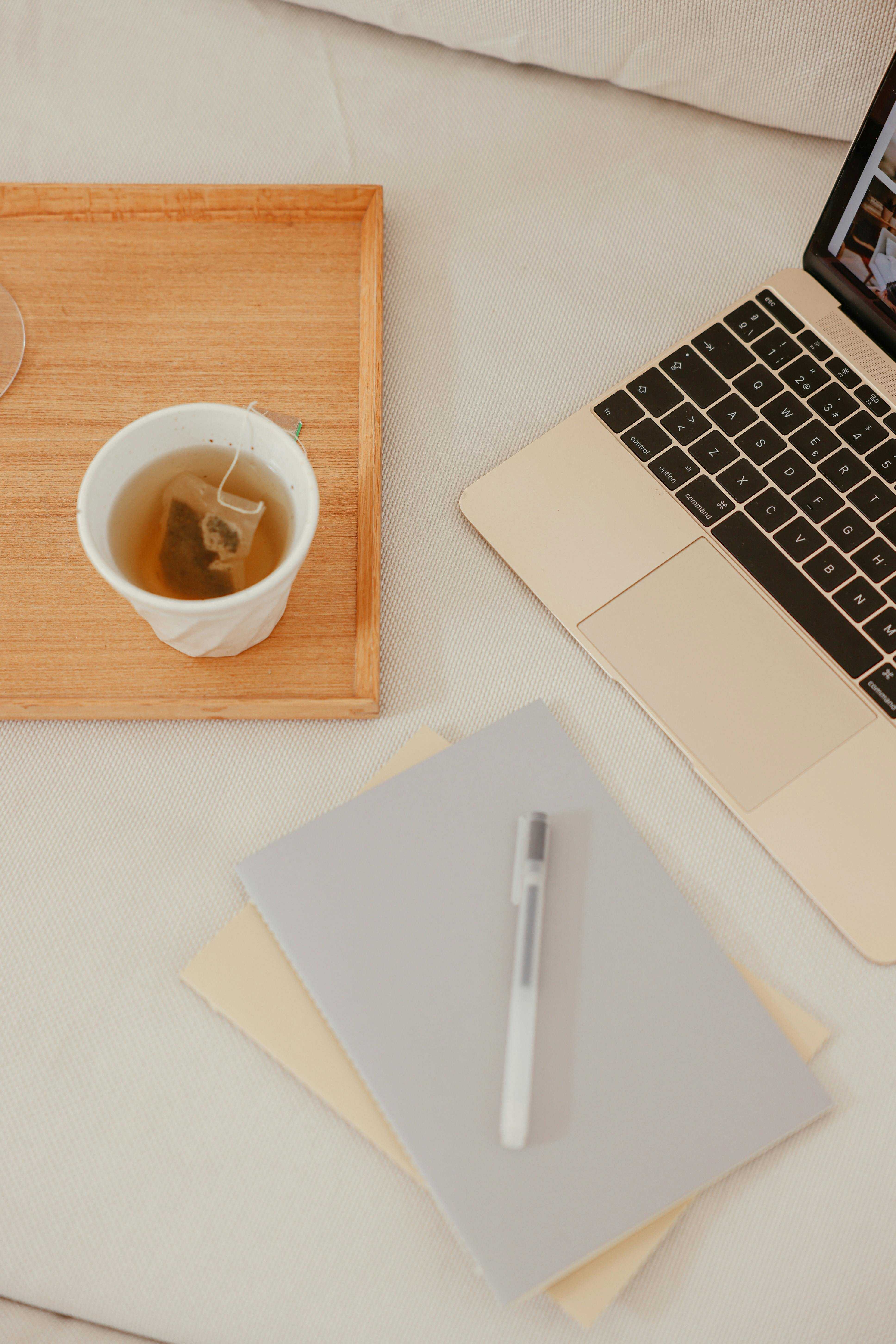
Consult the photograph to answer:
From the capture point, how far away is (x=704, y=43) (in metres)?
0.62

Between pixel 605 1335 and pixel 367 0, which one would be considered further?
pixel 367 0

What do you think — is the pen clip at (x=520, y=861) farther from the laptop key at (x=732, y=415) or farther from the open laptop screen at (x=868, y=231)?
the open laptop screen at (x=868, y=231)

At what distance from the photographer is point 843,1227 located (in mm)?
435

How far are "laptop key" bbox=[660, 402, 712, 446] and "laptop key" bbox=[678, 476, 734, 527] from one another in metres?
0.03

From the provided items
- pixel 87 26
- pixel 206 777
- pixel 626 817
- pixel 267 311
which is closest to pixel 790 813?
pixel 626 817

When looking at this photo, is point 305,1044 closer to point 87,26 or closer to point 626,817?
point 626,817

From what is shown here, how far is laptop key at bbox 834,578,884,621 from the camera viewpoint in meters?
0.51

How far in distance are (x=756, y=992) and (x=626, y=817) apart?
0.34 feet

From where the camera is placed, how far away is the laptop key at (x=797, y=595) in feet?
1.64

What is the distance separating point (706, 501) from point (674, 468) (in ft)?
0.09

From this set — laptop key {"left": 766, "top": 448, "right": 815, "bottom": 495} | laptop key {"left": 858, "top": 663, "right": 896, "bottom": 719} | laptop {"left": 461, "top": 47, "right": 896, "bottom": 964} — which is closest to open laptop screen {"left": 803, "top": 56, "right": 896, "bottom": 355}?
laptop {"left": 461, "top": 47, "right": 896, "bottom": 964}

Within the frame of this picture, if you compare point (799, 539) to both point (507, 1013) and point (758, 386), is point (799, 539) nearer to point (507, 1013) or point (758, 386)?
point (758, 386)

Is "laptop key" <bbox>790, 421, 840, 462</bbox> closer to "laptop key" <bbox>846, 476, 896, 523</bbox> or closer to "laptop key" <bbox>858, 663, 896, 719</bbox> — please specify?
"laptop key" <bbox>846, 476, 896, 523</bbox>

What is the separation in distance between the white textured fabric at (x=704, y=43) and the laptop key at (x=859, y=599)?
1.10 feet
